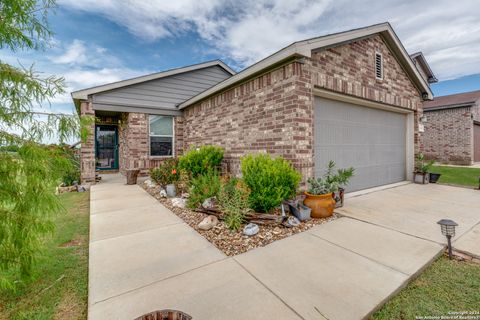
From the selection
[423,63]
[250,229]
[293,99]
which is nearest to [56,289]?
[250,229]

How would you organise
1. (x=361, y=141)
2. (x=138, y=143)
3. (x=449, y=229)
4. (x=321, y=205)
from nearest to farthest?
1. (x=449, y=229)
2. (x=321, y=205)
3. (x=361, y=141)
4. (x=138, y=143)

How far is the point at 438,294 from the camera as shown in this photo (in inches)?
80.4

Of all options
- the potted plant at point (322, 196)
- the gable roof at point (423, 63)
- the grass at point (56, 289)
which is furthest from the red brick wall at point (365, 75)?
the gable roof at point (423, 63)

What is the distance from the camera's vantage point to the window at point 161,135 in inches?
372

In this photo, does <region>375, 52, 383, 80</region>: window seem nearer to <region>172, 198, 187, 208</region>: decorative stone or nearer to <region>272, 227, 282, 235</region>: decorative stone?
<region>272, 227, 282, 235</region>: decorative stone

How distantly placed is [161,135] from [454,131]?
19.0 m

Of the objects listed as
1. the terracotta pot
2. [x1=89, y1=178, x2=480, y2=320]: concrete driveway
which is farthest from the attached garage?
the terracotta pot

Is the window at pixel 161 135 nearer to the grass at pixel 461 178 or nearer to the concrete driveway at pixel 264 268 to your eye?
the concrete driveway at pixel 264 268

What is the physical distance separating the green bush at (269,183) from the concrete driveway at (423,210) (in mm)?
1459

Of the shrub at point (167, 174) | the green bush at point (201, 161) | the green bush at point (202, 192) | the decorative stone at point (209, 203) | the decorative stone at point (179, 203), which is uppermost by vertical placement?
the green bush at point (201, 161)

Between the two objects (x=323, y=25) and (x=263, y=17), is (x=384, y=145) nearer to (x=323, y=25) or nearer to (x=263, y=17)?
(x=323, y=25)

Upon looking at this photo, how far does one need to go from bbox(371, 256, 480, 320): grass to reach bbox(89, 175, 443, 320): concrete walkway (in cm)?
8

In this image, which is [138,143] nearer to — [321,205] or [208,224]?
[208,224]

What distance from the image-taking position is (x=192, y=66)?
33.6 feet
